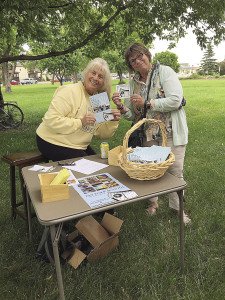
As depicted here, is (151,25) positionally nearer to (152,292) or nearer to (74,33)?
(74,33)

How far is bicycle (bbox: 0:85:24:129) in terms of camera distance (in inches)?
A: 431

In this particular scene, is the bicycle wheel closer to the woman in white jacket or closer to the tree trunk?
the woman in white jacket

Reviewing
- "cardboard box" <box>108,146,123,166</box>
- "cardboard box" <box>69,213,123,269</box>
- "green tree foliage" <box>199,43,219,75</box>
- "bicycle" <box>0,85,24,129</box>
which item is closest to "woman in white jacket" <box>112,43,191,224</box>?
"cardboard box" <box>108,146,123,166</box>

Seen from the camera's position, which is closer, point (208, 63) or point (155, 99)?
point (155, 99)

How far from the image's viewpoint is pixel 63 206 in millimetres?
2305

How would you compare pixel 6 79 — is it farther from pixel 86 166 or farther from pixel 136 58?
pixel 86 166

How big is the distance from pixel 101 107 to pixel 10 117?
Result: 28.7ft

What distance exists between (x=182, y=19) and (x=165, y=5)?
79 cm

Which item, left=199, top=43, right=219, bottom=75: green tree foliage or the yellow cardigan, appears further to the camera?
left=199, top=43, right=219, bottom=75: green tree foliage

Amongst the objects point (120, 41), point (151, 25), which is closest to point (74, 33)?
point (120, 41)

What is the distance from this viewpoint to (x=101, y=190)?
256 centimetres

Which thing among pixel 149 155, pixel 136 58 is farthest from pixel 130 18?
pixel 149 155

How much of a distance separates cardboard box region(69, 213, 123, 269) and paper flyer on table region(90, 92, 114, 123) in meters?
1.04

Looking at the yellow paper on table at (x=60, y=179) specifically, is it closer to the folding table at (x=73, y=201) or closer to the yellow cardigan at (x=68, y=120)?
the folding table at (x=73, y=201)
